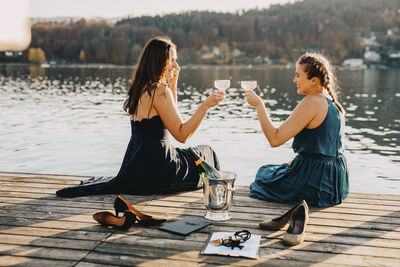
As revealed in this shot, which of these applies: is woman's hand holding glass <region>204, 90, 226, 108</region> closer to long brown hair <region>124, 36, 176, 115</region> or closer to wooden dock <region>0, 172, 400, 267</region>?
long brown hair <region>124, 36, 176, 115</region>

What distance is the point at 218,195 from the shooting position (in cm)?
353

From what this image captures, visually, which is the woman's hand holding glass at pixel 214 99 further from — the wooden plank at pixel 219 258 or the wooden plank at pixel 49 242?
the wooden plank at pixel 49 242

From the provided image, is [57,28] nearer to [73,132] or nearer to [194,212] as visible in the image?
[73,132]

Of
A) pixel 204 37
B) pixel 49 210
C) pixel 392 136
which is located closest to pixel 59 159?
pixel 49 210

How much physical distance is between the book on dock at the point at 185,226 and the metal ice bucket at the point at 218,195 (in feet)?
0.47

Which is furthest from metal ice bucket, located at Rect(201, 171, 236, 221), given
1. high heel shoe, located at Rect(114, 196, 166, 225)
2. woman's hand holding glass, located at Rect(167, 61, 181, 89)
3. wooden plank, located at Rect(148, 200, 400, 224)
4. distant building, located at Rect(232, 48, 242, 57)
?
distant building, located at Rect(232, 48, 242, 57)

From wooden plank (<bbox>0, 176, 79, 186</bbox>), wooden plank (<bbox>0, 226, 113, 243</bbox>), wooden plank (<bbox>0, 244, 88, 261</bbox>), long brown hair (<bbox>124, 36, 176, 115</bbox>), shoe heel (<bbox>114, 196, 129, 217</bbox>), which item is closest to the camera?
wooden plank (<bbox>0, 244, 88, 261</bbox>)

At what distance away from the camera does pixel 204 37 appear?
117m

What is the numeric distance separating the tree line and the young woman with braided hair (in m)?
102

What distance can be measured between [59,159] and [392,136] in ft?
42.3

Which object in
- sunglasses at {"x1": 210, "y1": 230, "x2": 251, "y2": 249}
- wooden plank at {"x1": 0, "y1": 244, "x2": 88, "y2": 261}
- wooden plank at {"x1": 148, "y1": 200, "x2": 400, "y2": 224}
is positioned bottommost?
wooden plank at {"x1": 148, "y1": 200, "x2": 400, "y2": 224}

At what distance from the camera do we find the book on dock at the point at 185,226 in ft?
10.7

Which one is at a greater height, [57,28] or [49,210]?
[57,28]

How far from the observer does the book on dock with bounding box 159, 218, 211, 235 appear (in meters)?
3.25
